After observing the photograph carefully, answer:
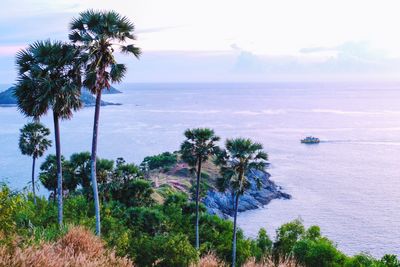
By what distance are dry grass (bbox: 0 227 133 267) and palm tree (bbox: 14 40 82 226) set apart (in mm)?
12566

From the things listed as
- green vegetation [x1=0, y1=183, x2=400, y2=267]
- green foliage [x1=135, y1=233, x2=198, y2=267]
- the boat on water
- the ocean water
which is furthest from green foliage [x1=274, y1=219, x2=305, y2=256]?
the boat on water

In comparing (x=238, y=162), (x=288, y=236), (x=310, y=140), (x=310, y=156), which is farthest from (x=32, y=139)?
(x=310, y=140)

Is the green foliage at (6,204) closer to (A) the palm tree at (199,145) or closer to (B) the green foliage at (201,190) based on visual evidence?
(A) the palm tree at (199,145)

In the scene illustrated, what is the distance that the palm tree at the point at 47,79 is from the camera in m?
22.5

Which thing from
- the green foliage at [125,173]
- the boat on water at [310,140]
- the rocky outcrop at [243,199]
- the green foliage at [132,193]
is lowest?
the rocky outcrop at [243,199]

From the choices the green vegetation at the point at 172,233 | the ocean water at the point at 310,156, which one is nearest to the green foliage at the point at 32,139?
the green vegetation at the point at 172,233

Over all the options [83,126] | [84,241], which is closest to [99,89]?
[84,241]

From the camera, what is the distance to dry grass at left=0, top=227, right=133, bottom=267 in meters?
8.38

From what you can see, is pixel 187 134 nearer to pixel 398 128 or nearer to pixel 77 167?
pixel 77 167

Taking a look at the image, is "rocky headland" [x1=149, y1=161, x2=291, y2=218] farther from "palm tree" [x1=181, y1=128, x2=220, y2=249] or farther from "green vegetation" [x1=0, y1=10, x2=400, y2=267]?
"palm tree" [x1=181, y1=128, x2=220, y2=249]

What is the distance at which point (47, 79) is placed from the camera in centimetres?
2281

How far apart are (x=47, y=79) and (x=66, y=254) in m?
15.0

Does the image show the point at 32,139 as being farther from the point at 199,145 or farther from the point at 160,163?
the point at 160,163

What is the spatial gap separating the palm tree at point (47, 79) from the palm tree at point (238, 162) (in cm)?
1345
